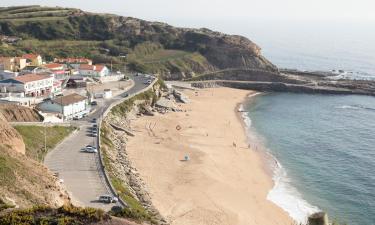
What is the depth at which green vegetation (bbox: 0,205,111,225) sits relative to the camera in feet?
59.6

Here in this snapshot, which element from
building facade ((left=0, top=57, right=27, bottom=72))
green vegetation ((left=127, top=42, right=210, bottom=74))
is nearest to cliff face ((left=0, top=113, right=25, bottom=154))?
building facade ((left=0, top=57, right=27, bottom=72))

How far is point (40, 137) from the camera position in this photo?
Result: 1683 inches

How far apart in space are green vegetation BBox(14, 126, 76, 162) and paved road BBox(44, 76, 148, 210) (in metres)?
0.60

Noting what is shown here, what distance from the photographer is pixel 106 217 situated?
18688 mm

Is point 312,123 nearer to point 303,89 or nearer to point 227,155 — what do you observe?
point 227,155

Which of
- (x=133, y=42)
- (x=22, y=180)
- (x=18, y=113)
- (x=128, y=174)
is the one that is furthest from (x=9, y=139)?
(x=133, y=42)

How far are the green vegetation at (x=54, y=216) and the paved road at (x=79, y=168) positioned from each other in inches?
435

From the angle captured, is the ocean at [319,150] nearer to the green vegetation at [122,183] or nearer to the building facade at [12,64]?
the green vegetation at [122,183]

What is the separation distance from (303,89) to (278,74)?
8588 mm

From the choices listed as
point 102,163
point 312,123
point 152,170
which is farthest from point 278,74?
point 102,163

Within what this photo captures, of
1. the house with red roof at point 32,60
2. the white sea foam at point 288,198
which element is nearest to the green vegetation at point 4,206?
the white sea foam at point 288,198

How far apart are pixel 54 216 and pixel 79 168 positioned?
18.8 metres

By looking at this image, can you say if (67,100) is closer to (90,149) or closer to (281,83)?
(90,149)

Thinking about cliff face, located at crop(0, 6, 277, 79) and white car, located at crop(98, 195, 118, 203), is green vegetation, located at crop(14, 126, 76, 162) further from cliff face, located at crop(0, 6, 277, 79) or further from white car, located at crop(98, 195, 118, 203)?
cliff face, located at crop(0, 6, 277, 79)
